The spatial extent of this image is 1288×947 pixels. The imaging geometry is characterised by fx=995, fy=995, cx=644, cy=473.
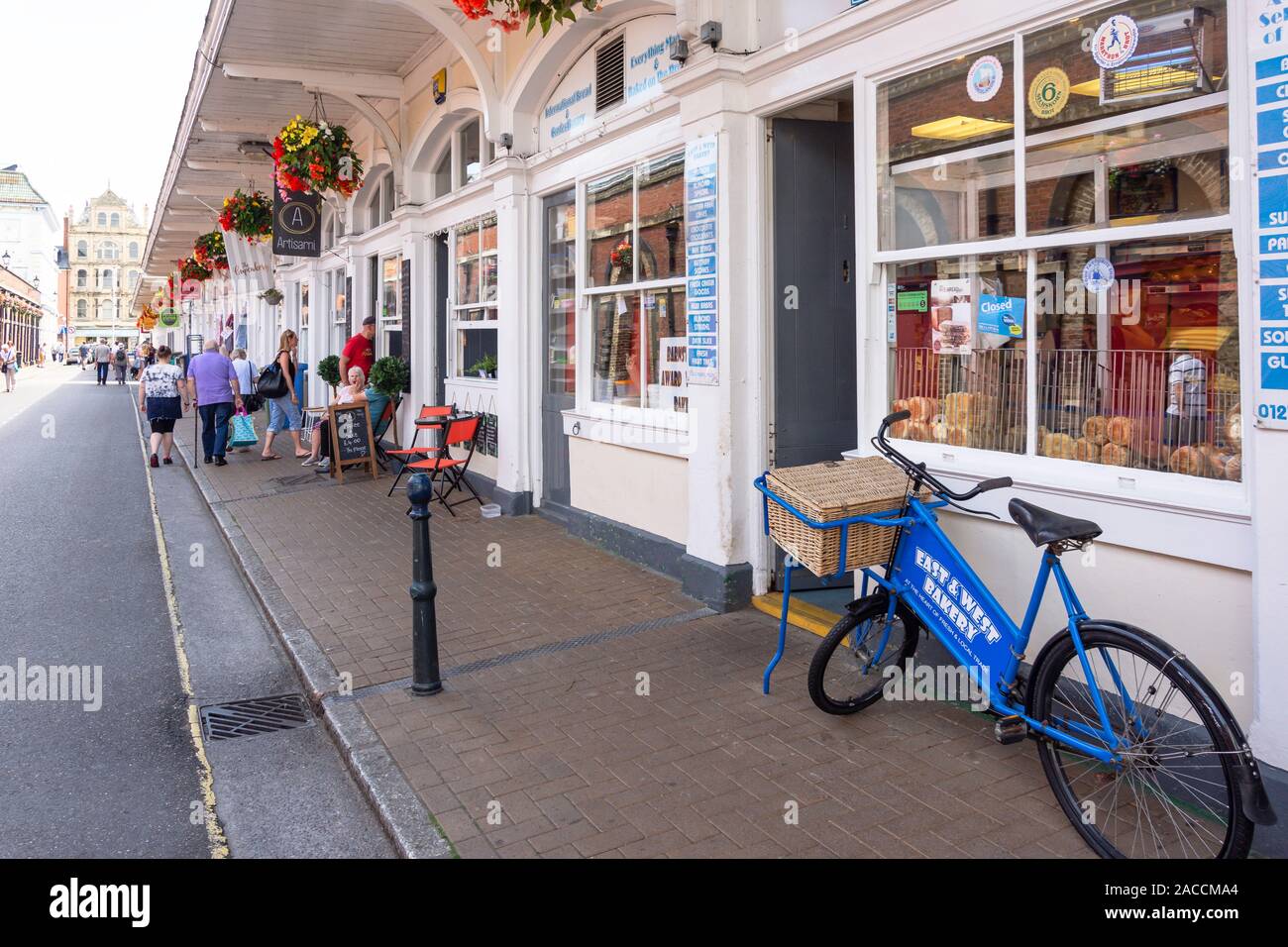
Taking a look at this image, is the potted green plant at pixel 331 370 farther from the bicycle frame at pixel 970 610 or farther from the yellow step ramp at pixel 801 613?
the bicycle frame at pixel 970 610

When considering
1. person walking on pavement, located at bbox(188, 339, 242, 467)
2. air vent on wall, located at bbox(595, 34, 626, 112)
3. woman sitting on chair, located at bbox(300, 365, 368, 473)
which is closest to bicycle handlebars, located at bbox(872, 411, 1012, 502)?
air vent on wall, located at bbox(595, 34, 626, 112)

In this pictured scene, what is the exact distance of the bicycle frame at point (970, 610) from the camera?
3432 millimetres

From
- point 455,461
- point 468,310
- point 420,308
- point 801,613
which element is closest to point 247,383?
point 420,308

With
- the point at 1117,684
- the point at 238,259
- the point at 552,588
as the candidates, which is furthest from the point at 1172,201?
the point at 238,259

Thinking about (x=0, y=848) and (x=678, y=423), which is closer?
(x=0, y=848)

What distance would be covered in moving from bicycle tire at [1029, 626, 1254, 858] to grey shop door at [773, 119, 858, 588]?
278cm

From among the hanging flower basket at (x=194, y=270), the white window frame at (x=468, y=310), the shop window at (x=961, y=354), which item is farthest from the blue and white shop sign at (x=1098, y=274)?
the hanging flower basket at (x=194, y=270)

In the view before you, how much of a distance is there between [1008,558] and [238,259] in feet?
83.5

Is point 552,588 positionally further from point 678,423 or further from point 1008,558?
point 1008,558

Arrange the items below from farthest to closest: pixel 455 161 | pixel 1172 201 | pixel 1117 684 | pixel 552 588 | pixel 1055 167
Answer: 1. pixel 455 161
2. pixel 552 588
3. pixel 1055 167
4. pixel 1172 201
5. pixel 1117 684

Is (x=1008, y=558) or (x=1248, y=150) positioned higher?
(x=1248, y=150)

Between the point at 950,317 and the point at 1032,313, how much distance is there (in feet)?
1.73

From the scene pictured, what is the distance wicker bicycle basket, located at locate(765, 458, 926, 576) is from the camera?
4.27 metres

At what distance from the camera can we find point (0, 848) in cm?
359
